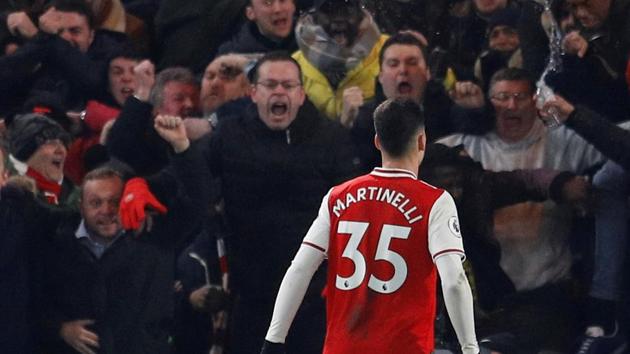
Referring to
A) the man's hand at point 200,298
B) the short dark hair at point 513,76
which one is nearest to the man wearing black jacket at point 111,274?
the man's hand at point 200,298

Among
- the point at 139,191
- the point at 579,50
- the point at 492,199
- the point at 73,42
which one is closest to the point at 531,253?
the point at 492,199

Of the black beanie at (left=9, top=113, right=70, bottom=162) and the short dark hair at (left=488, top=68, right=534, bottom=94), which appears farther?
the black beanie at (left=9, top=113, right=70, bottom=162)

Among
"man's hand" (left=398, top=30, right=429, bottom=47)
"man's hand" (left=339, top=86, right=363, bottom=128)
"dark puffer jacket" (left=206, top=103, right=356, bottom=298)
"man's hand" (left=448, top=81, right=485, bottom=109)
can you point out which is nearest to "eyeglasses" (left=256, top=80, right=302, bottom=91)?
"dark puffer jacket" (left=206, top=103, right=356, bottom=298)

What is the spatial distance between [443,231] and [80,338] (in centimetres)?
363

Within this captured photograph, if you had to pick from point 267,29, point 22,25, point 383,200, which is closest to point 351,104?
point 267,29

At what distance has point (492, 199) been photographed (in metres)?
9.51

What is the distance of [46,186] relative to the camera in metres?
10.1

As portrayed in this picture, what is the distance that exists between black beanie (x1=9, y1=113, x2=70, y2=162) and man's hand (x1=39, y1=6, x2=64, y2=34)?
0.82 m

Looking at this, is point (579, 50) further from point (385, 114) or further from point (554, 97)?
point (385, 114)

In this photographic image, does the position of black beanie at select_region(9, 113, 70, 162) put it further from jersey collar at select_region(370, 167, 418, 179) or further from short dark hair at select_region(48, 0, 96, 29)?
jersey collar at select_region(370, 167, 418, 179)

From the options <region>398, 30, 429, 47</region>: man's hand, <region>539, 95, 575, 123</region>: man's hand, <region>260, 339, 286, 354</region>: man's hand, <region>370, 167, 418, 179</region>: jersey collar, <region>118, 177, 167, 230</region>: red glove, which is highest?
<region>398, 30, 429, 47</region>: man's hand

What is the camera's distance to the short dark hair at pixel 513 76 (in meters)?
9.60

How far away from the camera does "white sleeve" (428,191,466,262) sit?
267 inches

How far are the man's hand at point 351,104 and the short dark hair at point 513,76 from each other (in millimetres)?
788
